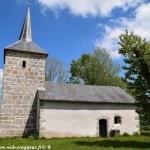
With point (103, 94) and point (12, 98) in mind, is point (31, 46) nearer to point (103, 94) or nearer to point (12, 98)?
point (12, 98)

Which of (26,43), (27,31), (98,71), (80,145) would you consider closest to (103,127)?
(80,145)

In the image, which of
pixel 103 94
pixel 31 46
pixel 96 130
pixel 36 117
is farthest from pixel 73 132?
Result: pixel 31 46

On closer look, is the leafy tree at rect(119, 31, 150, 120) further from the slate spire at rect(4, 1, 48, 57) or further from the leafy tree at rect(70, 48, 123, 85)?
the leafy tree at rect(70, 48, 123, 85)

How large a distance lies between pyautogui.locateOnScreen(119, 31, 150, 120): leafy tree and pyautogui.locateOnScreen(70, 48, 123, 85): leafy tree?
72.1 ft

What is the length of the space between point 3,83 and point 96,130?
9.64 metres

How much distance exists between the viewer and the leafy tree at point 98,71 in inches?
1442

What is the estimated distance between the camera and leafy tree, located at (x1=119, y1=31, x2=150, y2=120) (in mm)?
13766

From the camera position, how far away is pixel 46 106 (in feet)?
66.5

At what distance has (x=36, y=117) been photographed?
69.3 feet

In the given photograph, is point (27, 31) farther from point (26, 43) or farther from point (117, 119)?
point (117, 119)

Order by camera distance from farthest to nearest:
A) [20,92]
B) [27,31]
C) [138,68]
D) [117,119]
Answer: [27,31]
[117,119]
[20,92]
[138,68]

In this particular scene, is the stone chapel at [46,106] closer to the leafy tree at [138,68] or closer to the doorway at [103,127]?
the doorway at [103,127]

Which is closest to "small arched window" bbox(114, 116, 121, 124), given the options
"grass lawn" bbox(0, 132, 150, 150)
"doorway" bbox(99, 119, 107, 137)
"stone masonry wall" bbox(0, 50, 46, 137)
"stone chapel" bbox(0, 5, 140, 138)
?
"stone chapel" bbox(0, 5, 140, 138)

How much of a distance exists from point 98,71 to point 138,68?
23.3 m
